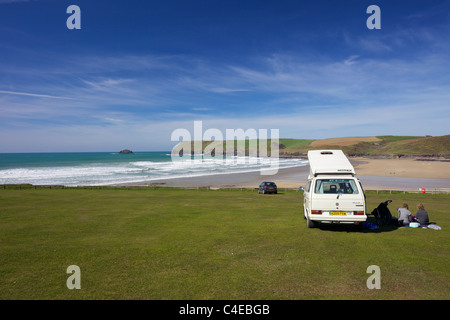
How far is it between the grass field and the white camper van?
2.42ft

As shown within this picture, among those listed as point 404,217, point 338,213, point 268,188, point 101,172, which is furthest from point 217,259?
point 101,172

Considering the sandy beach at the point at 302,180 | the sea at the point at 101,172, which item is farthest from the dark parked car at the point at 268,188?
the sea at the point at 101,172

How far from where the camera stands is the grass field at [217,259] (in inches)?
247

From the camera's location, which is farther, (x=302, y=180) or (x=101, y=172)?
(x=101, y=172)

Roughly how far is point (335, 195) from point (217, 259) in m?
5.88

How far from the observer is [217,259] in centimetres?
831

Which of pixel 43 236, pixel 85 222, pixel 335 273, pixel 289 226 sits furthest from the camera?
pixel 85 222

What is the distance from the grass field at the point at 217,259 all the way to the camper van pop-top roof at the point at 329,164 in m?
2.61

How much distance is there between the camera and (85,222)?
45.8 feet

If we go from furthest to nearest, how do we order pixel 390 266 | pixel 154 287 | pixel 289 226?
pixel 289 226, pixel 390 266, pixel 154 287

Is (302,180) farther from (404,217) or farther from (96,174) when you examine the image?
(96,174)
